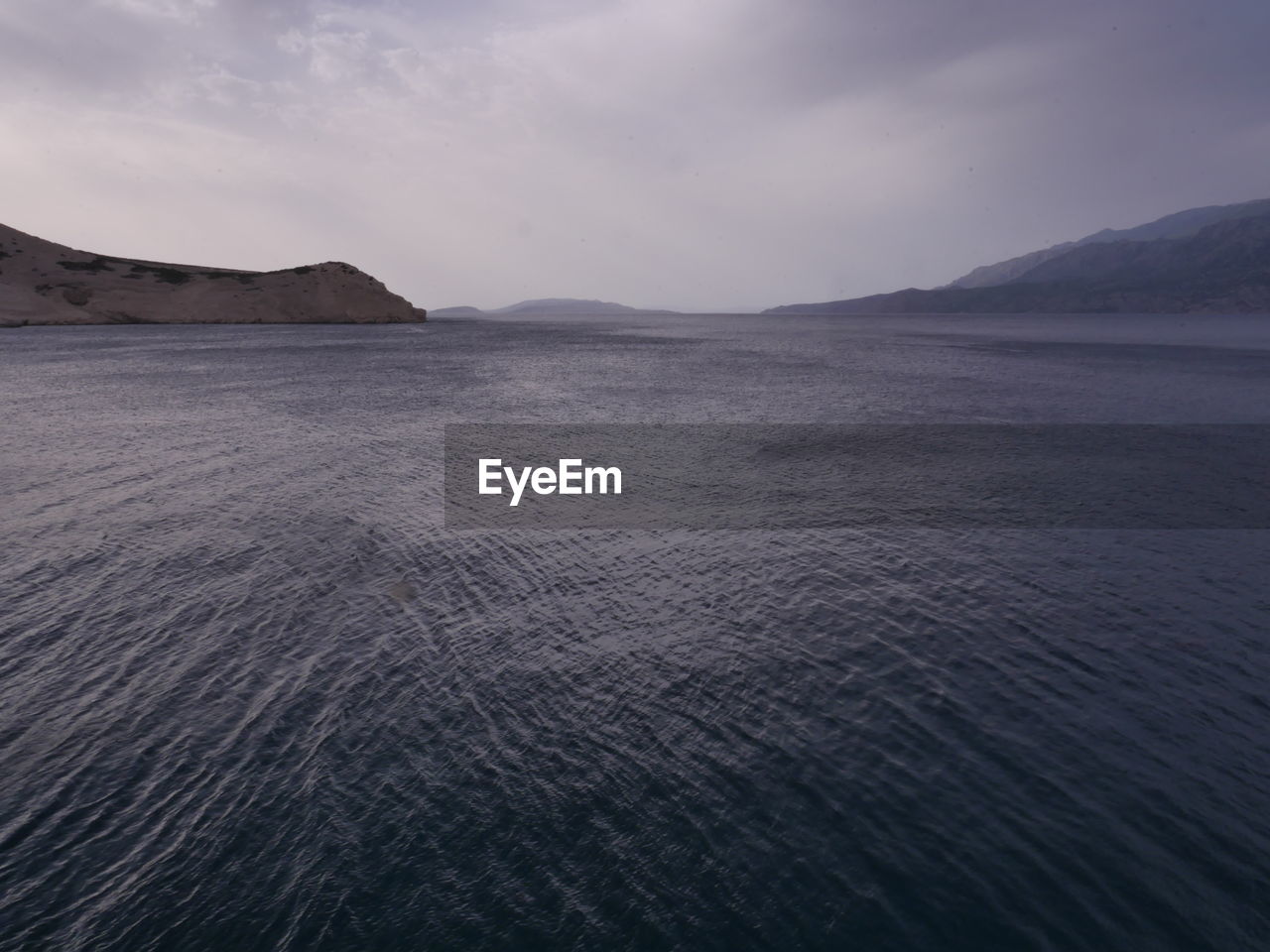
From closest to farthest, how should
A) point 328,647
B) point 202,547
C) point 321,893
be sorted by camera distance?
1. point 321,893
2. point 328,647
3. point 202,547

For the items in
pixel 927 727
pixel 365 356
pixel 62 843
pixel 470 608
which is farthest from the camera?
pixel 365 356

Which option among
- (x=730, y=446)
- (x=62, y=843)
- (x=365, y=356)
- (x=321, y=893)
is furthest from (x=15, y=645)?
(x=365, y=356)

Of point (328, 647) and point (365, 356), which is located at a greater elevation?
point (365, 356)

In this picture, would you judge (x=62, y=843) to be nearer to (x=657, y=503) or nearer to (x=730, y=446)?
(x=657, y=503)

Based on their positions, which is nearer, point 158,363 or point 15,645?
point 15,645

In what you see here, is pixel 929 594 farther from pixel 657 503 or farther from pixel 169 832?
pixel 169 832

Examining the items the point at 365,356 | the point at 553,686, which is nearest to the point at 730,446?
the point at 553,686
